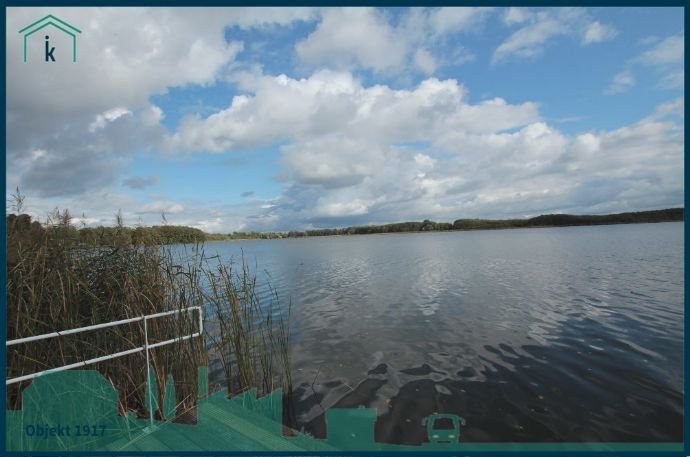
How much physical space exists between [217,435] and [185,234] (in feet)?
12.3

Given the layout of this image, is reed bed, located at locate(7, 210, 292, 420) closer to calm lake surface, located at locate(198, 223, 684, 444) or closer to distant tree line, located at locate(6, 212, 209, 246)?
distant tree line, located at locate(6, 212, 209, 246)

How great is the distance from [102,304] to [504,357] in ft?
Result: 25.3

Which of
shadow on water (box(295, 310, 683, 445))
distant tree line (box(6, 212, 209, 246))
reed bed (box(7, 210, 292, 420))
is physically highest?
distant tree line (box(6, 212, 209, 246))

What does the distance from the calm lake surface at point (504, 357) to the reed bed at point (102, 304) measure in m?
2.28

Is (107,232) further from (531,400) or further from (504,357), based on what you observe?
(504,357)

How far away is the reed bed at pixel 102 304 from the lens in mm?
4309

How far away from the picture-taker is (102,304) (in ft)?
16.0

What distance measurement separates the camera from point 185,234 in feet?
22.6

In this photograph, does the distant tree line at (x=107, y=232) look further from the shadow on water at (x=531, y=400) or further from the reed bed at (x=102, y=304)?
the shadow on water at (x=531, y=400)

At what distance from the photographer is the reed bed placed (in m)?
4.31

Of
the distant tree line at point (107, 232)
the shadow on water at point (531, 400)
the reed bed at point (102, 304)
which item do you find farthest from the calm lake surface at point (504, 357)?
the distant tree line at point (107, 232)

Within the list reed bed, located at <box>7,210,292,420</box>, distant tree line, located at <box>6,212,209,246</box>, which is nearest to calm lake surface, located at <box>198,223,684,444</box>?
reed bed, located at <box>7,210,292,420</box>

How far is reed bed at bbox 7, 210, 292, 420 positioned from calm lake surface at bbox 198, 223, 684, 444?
228cm

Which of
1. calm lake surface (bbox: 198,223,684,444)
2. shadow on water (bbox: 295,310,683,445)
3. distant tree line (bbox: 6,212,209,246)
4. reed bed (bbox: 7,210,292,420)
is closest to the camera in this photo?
reed bed (bbox: 7,210,292,420)
